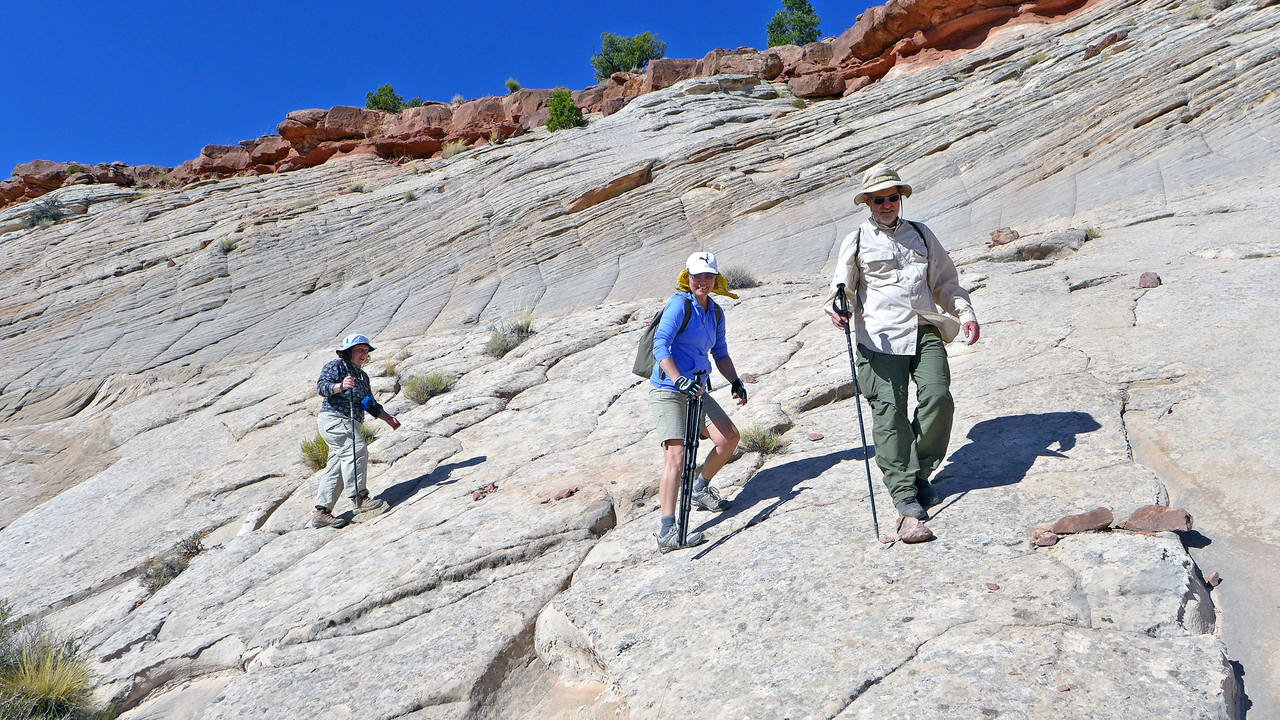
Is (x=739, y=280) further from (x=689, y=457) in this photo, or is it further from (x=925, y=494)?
(x=925, y=494)

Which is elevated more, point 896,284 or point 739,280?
point 896,284

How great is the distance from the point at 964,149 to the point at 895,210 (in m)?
14.6

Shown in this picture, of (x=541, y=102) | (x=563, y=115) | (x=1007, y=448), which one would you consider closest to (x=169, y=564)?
(x=1007, y=448)

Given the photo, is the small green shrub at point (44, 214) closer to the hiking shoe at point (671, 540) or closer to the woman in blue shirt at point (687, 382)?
the woman in blue shirt at point (687, 382)

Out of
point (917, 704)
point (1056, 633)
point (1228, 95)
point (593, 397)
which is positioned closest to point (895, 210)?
point (1056, 633)

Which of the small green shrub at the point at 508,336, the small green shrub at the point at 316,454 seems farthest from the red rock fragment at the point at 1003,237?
the small green shrub at the point at 316,454

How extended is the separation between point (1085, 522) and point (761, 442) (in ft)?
8.70

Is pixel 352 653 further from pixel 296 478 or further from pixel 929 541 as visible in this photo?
pixel 296 478

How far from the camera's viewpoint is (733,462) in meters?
6.16

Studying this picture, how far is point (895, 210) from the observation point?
466 centimetres

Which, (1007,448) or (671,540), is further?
(1007,448)

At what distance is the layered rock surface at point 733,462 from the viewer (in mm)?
3426

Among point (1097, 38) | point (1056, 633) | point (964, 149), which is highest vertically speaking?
point (1097, 38)

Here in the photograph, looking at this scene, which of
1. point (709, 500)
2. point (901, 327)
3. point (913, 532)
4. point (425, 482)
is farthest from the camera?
point (425, 482)
